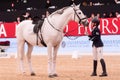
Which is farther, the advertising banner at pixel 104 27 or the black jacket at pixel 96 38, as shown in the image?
the advertising banner at pixel 104 27

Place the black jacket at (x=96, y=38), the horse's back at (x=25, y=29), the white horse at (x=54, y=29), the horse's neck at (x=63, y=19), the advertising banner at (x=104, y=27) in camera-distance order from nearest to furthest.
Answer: the black jacket at (x=96, y=38), the white horse at (x=54, y=29), the horse's neck at (x=63, y=19), the horse's back at (x=25, y=29), the advertising banner at (x=104, y=27)

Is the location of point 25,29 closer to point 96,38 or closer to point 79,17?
point 79,17

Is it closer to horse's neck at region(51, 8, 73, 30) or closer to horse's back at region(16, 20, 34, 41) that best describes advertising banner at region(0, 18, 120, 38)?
horse's back at region(16, 20, 34, 41)

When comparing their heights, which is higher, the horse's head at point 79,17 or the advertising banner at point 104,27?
the advertising banner at point 104,27

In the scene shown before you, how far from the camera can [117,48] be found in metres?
28.8

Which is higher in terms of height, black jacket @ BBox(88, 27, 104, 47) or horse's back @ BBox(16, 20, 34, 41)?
horse's back @ BBox(16, 20, 34, 41)

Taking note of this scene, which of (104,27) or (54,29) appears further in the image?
(104,27)

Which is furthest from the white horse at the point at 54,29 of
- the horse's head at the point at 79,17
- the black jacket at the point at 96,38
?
the black jacket at the point at 96,38

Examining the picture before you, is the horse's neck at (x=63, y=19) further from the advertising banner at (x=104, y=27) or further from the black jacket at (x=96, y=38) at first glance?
the advertising banner at (x=104, y=27)

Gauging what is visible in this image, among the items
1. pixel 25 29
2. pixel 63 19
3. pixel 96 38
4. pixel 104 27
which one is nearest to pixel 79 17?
pixel 63 19

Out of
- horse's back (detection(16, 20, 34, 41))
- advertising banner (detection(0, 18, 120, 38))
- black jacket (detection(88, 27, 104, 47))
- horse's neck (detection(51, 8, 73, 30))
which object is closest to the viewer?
black jacket (detection(88, 27, 104, 47))

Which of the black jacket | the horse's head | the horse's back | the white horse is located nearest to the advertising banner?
the horse's back

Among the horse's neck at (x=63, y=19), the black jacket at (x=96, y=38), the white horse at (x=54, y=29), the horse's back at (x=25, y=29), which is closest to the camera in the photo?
the black jacket at (x=96, y=38)

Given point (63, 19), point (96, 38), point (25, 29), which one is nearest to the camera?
point (96, 38)
